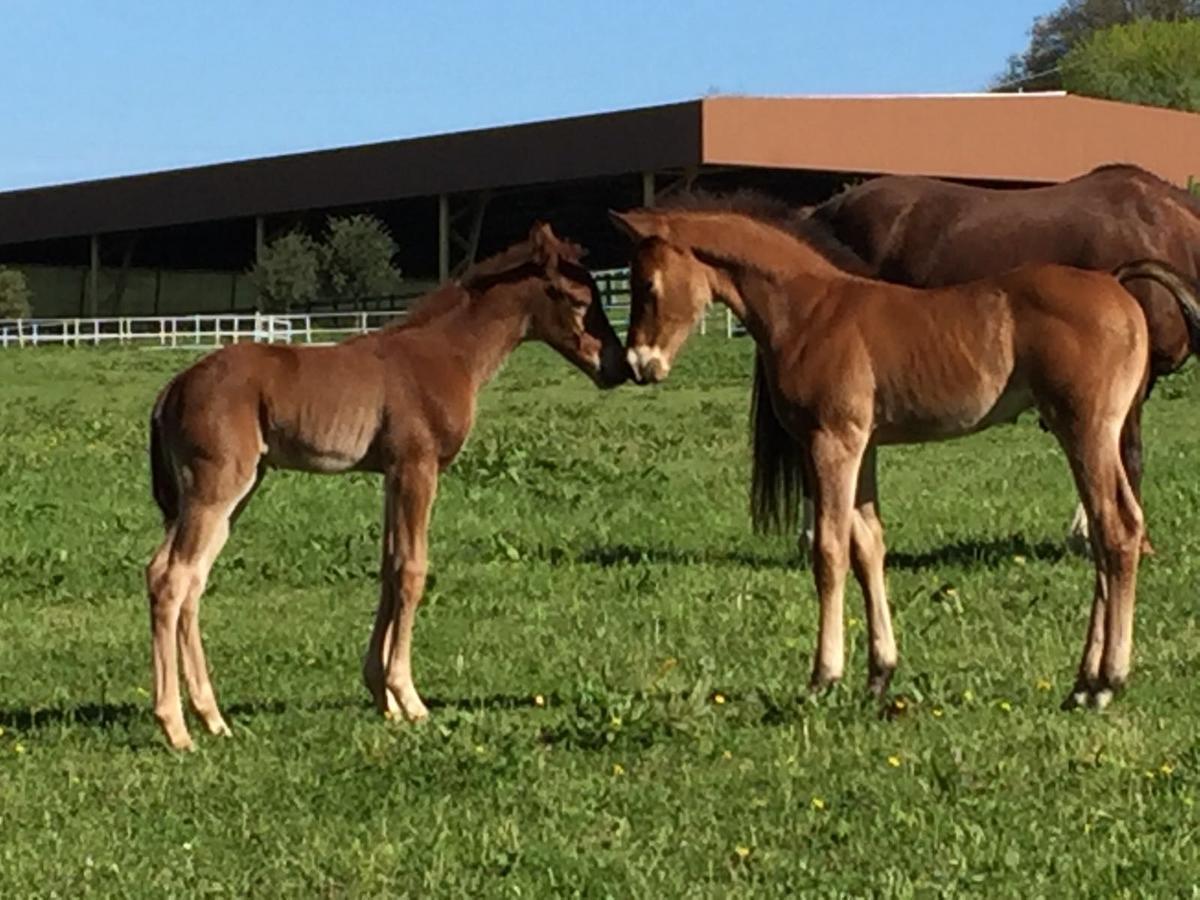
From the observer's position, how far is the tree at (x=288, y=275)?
162 feet

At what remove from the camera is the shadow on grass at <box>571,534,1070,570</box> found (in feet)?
36.8

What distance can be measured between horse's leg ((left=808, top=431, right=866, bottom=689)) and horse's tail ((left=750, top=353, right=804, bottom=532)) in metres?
3.22

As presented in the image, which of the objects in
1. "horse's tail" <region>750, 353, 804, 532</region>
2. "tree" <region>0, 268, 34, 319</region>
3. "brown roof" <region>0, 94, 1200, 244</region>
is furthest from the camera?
"tree" <region>0, 268, 34, 319</region>

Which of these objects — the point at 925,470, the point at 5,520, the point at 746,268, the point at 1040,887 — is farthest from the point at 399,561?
the point at 925,470

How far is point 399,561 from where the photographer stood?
303 inches

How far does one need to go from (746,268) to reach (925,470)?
8927mm

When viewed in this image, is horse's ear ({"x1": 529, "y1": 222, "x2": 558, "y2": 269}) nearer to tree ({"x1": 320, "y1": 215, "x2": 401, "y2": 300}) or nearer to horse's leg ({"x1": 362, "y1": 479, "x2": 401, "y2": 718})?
horse's leg ({"x1": 362, "y1": 479, "x2": 401, "y2": 718})

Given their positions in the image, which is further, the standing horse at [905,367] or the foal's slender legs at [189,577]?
the foal's slender legs at [189,577]

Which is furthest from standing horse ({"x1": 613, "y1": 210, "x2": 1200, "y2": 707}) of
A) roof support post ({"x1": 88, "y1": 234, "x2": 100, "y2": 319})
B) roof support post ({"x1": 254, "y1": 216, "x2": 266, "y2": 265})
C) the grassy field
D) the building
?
roof support post ({"x1": 88, "y1": 234, "x2": 100, "y2": 319})

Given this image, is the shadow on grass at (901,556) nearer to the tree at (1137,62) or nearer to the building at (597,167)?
the building at (597,167)

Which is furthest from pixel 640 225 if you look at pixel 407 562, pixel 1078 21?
pixel 1078 21

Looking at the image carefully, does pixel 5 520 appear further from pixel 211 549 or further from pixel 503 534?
pixel 211 549

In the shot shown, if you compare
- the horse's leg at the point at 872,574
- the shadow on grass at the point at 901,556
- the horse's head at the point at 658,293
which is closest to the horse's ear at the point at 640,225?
the horse's head at the point at 658,293

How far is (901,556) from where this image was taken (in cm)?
1156
